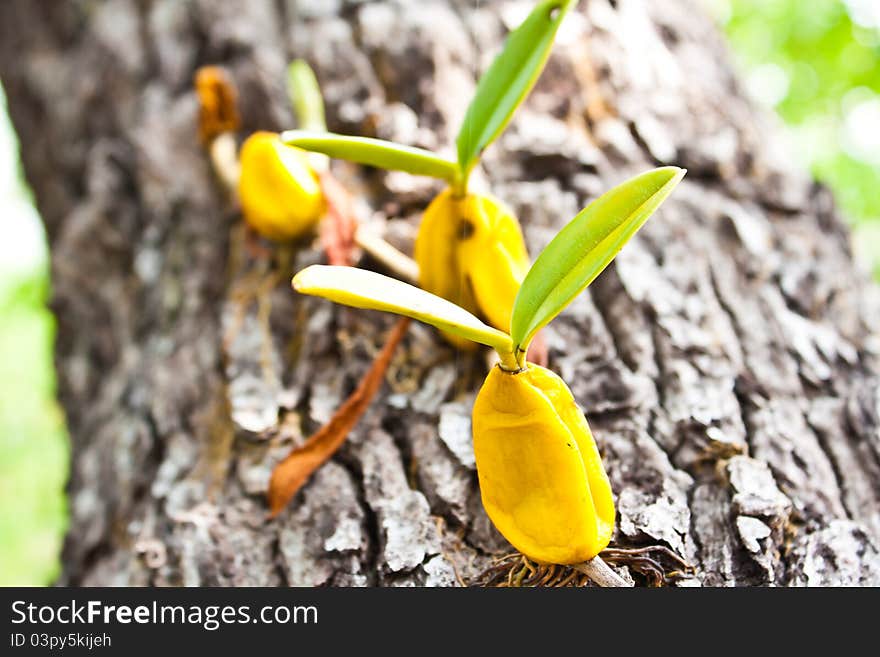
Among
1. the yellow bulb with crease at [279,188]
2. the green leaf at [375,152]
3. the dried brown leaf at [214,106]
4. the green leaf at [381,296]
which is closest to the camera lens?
the green leaf at [381,296]

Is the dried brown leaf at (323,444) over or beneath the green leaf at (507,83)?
beneath

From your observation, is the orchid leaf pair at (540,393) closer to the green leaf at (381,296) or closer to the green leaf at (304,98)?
the green leaf at (381,296)

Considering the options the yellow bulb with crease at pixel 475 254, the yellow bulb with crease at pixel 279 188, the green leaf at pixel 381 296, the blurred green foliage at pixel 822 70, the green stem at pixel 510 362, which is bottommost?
the green stem at pixel 510 362

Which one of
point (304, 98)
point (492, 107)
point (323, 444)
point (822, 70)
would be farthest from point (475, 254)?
point (822, 70)

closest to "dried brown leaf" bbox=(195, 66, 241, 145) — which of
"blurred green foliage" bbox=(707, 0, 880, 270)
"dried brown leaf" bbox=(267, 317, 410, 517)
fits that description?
"dried brown leaf" bbox=(267, 317, 410, 517)

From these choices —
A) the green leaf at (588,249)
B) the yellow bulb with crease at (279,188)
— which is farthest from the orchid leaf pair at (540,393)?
the yellow bulb with crease at (279,188)
